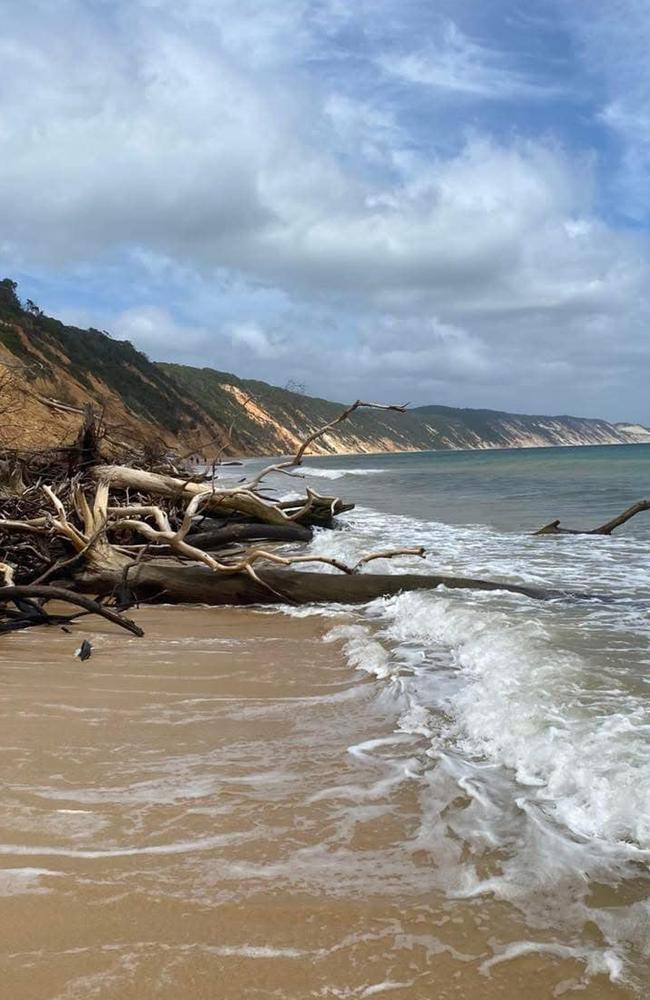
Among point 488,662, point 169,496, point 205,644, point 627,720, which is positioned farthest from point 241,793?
point 169,496

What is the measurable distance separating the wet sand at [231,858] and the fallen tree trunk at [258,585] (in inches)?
113

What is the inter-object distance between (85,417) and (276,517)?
3293 mm

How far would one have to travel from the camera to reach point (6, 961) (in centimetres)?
179

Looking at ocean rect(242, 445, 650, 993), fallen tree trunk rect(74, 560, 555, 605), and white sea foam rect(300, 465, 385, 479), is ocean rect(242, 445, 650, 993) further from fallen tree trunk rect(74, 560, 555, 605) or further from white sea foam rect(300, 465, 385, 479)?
white sea foam rect(300, 465, 385, 479)

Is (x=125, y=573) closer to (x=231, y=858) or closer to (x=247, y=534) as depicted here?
(x=247, y=534)

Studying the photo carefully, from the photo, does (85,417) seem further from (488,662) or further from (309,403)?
(309,403)

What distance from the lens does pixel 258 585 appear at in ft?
23.5

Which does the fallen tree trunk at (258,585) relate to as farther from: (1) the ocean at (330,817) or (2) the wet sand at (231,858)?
(2) the wet sand at (231,858)

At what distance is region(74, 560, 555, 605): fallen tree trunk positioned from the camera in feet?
23.2

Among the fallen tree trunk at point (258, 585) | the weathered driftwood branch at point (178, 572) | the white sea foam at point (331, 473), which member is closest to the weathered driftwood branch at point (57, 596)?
the weathered driftwood branch at point (178, 572)

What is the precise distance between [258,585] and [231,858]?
16.0ft

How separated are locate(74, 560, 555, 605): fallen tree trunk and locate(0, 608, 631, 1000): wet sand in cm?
286

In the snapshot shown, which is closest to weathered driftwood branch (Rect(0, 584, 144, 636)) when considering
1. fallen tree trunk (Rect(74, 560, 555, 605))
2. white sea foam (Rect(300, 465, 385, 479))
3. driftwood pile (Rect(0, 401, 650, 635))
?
driftwood pile (Rect(0, 401, 650, 635))

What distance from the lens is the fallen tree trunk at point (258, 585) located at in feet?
23.2
